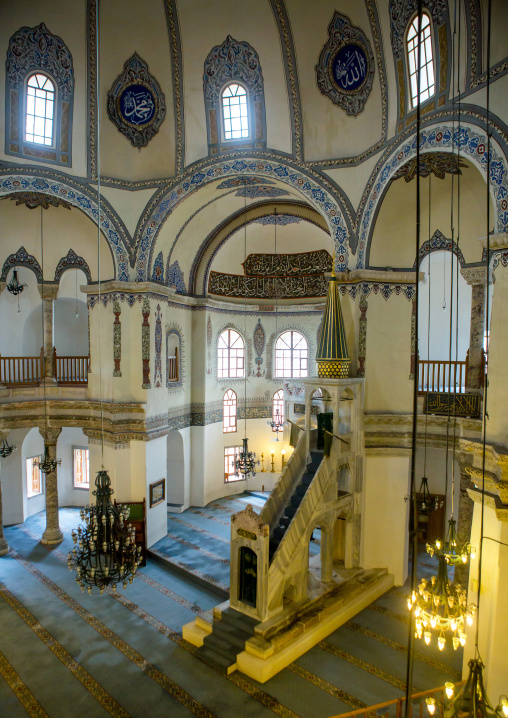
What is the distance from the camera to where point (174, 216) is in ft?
39.0

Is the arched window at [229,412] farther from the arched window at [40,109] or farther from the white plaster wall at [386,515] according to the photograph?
the arched window at [40,109]

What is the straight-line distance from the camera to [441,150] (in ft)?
26.1

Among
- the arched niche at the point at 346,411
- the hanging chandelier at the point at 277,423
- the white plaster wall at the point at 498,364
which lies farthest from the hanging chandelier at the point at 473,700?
the hanging chandelier at the point at 277,423

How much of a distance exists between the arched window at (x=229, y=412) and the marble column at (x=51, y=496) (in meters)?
Answer: 5.35

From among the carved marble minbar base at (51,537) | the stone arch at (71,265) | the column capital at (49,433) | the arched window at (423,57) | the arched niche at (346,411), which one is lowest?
the carved marble minbar base at (51,537)

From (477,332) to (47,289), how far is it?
10.2m

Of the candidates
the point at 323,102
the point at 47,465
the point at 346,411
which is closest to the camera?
the point at 323,102

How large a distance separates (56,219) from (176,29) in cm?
511

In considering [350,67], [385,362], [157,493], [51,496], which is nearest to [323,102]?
[350,67]

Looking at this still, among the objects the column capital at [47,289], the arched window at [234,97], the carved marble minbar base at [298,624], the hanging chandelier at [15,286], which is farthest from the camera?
the hanging chandelier at [15,286]

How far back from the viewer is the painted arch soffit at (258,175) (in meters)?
10.3

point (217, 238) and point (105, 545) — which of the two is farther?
point (217, 238)

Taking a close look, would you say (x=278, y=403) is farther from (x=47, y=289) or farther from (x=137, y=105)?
(x=137, y=105)

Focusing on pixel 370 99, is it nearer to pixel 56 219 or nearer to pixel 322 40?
pixel 322 40
